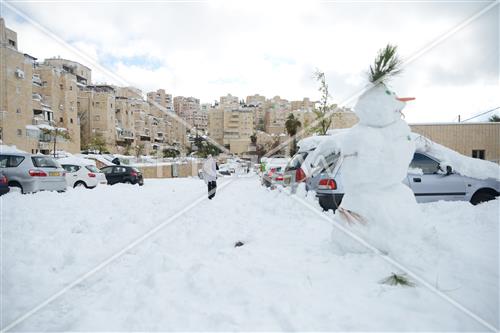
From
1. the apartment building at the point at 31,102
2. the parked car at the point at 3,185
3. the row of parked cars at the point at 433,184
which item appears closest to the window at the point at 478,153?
the row of parked cars at the point at 433,184

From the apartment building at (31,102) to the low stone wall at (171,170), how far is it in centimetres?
1719

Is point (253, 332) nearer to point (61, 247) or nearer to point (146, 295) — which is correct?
point (146, 295)

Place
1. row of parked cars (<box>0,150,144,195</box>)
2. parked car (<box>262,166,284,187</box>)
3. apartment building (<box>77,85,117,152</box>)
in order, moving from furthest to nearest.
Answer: apartment building (<box>77,85,117,152</box>) < parked car (<box>262,166,284,187</box>) < row of parked cars (<box>0,150,144,195</box>)

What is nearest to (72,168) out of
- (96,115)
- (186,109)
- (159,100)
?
(186,109)

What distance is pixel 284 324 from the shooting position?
212cm

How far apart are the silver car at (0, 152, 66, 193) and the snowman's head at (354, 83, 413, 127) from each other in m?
9.99

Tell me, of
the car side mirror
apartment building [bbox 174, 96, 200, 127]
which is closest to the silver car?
apartment building [bbox 174, 96, 200, 127]

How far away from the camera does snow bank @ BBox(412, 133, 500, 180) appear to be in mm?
6303

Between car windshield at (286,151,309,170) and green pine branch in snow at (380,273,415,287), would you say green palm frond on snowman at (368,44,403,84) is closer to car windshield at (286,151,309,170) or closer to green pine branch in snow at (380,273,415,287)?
green pine branch in snow at (380,273,415,287)

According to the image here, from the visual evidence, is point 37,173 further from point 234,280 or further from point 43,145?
point 43,145

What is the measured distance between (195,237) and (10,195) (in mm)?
6668

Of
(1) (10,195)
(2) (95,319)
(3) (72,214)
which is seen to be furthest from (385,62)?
(1) (10,195)

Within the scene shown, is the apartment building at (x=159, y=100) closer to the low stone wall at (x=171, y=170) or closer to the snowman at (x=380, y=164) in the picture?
the snowman at (x=380, y=164)

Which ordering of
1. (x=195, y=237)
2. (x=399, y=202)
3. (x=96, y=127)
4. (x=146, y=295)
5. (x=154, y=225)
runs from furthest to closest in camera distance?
(x=96, y=127) → (x=154, y=225) → (x=195, y=237) → (x=399, y=202) → (x=146, y=295)
